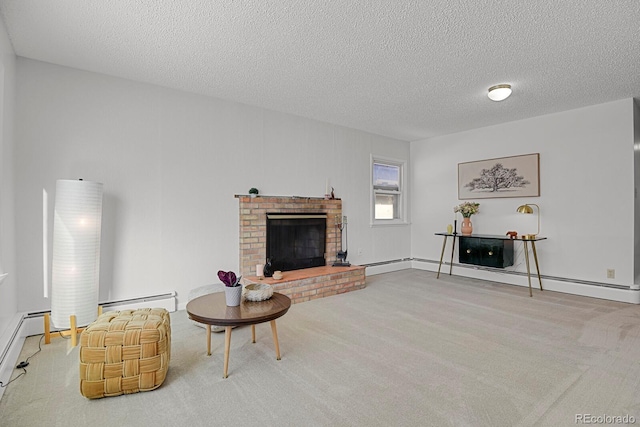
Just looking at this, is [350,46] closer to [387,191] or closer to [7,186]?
[7,186]

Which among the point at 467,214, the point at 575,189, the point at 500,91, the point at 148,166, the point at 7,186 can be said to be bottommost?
the point at 467,214

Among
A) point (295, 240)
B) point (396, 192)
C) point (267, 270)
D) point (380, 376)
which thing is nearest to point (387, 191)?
point (396, 192)

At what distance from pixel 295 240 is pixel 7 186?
307 centimetres

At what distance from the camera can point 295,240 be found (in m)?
4.73

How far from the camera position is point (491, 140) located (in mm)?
5352

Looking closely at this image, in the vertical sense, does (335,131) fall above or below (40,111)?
above

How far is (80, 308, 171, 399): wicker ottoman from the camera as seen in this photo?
1938 millimetres

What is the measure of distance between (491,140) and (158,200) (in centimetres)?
502

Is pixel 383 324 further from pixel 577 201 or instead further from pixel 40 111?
pixel 40 111

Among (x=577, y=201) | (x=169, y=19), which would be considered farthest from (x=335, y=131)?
(x=577, y=201)

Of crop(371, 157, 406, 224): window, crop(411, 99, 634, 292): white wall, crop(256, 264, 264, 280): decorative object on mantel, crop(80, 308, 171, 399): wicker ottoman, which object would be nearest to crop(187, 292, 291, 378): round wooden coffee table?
crop(80, 308, 171, 399): wicker ottoman

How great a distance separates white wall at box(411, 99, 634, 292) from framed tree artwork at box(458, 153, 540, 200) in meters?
0.09

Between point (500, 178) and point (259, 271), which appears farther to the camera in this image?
point (500, 178)

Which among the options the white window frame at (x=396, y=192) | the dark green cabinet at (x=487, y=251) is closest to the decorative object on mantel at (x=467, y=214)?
the dark green cabinet at (x=487, y=251)
